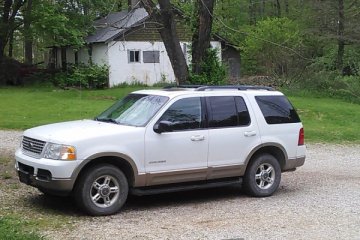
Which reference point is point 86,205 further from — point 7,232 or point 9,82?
point 9,82

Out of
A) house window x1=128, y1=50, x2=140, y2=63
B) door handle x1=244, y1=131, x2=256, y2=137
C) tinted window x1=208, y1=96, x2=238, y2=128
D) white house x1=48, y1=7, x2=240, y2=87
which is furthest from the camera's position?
house window x1=128, y1=50, x2=140, y2=63

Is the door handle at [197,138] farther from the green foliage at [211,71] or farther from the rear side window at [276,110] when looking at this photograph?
the green foliage at [211,71]

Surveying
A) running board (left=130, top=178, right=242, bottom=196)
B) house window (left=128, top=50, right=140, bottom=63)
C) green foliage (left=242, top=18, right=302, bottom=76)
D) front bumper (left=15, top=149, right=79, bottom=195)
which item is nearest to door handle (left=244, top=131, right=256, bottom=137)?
running board (left=130, top=178, right=242, bottom=196)

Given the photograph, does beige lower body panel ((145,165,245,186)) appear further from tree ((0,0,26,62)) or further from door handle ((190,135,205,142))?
tree ((0,0,26,62))

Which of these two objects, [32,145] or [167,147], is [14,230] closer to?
[32,145]

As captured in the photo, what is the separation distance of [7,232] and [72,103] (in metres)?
19.3

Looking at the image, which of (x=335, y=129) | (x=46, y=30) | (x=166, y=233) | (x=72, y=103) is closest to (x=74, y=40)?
(x=46, y=30)

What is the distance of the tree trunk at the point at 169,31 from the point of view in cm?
Answer: 1297

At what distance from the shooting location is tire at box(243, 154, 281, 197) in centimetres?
911

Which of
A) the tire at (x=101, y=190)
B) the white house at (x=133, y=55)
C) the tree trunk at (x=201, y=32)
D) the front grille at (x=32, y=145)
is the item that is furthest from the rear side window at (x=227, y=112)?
the white house at (x=133, y=55)

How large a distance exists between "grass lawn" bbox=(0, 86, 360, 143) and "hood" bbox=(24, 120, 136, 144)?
994cm

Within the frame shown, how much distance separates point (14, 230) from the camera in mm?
6422

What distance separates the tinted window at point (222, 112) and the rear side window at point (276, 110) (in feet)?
1.86

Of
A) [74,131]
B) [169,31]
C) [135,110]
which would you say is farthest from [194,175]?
[169,31]
